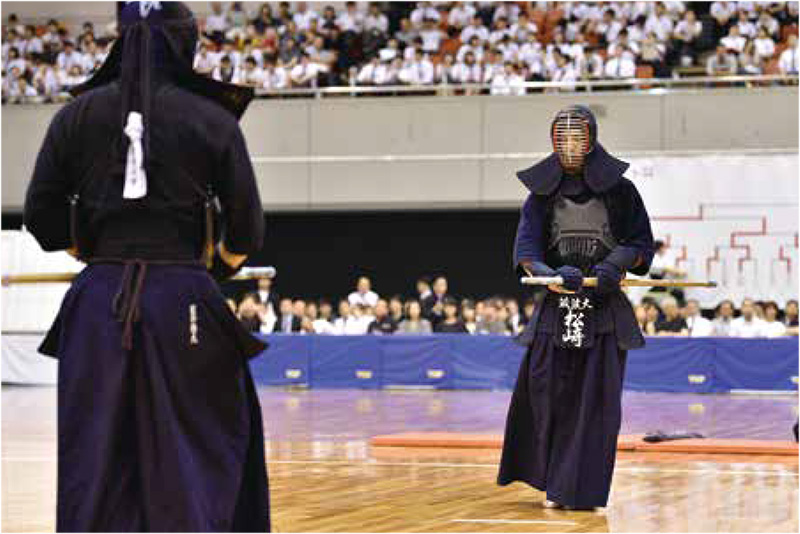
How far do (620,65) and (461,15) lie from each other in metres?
4.06

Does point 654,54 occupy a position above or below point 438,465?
above

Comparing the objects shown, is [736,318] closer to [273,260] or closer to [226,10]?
[273,260]

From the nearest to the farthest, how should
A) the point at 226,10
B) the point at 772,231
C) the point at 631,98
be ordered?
the point at 772,231 → the point at 631,98 → the point at 226,10

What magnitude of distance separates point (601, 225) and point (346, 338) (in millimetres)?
14710

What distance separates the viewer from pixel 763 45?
2703 cm

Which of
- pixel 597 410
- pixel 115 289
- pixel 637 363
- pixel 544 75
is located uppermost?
pixel 544 75

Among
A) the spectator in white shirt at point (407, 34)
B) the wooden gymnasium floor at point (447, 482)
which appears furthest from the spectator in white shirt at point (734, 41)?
the wooden gymnasium floor at point (447, 482)

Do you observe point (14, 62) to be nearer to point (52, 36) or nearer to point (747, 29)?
point (52, 36)

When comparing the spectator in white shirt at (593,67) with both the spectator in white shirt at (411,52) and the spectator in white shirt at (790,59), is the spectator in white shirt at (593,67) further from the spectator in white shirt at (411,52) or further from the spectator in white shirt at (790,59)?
the spectator in white shirt at (411,52)

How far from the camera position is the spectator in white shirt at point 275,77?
29.4 meters

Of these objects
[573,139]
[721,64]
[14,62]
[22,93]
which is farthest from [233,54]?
[573,139]

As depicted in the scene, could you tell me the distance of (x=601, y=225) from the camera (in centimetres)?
986

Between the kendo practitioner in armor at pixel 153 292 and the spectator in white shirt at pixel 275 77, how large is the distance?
23.7 meters

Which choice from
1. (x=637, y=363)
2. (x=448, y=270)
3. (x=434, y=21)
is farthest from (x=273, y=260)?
(x=637, y=363)
